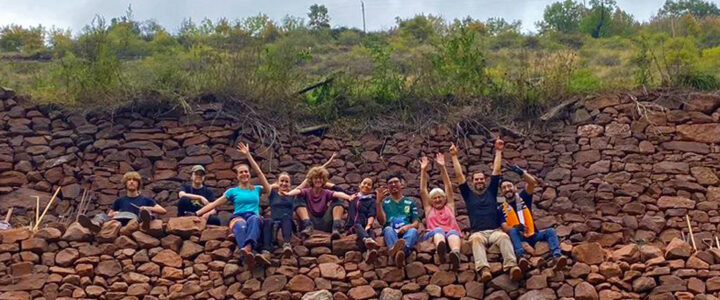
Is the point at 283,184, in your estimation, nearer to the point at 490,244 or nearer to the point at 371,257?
the point at 371,257

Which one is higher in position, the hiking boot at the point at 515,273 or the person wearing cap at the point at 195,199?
the person wearing cap at the point at 195,199

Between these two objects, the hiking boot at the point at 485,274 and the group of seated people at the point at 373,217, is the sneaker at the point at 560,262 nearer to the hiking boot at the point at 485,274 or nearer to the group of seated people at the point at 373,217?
the group of seated people at the point at 373,217

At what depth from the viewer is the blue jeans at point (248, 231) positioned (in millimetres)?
11828

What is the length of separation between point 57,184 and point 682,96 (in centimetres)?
883

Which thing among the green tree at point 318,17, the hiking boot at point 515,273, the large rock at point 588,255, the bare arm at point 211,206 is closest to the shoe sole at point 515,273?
the hiking boot at point 515,273

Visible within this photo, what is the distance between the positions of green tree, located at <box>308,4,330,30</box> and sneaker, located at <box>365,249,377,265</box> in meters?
18.1

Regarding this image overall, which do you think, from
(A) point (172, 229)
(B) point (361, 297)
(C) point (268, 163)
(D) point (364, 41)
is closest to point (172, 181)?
(C) point (268, 163)

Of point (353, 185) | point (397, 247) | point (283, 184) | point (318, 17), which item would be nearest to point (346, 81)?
point (353, 185)

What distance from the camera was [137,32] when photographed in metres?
27.6

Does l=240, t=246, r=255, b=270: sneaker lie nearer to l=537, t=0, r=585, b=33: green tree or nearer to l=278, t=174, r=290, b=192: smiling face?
l=278, t=174, r=290, b=192: smiling face

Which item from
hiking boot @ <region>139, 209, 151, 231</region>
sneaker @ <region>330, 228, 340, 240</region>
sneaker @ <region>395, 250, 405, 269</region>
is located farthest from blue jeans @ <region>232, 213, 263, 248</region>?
sneaker @ <region>395, 250, 405, 269</region>

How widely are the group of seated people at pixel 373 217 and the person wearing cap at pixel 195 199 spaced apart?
1cm

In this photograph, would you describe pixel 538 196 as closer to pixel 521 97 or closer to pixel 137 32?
pixel 521 97

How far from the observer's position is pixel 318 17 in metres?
30.3
